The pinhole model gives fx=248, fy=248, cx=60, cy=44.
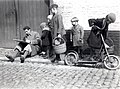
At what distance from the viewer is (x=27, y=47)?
8.93 meters

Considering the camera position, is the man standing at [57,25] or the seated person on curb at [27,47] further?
the seated person on curb at [27,47]

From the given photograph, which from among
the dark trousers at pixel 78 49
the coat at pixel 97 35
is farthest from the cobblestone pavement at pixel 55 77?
the dark trousers at pixel 78 49

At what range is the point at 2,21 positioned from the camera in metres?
11.5

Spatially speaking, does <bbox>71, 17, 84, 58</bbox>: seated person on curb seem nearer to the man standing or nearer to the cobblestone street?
the man standing

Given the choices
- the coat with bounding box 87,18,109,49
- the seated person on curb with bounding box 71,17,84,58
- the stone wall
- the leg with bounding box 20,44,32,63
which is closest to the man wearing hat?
the coat with bounding box 87,18,109,49

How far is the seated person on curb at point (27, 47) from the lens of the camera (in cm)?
888

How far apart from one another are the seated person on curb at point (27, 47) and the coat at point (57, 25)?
981 mm

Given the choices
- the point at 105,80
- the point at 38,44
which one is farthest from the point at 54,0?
the point at 105,80

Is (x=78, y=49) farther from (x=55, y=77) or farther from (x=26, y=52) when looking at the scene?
(x=55, y=77)

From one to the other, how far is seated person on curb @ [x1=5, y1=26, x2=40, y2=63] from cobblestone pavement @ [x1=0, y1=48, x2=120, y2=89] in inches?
16.0

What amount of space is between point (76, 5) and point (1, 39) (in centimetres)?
416

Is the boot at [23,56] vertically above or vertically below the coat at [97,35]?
below

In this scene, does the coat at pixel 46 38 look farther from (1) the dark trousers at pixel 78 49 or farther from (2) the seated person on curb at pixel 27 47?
(1) the dark trousers at pixel 78 49

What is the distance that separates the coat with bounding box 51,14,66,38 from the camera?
28.0 feet
